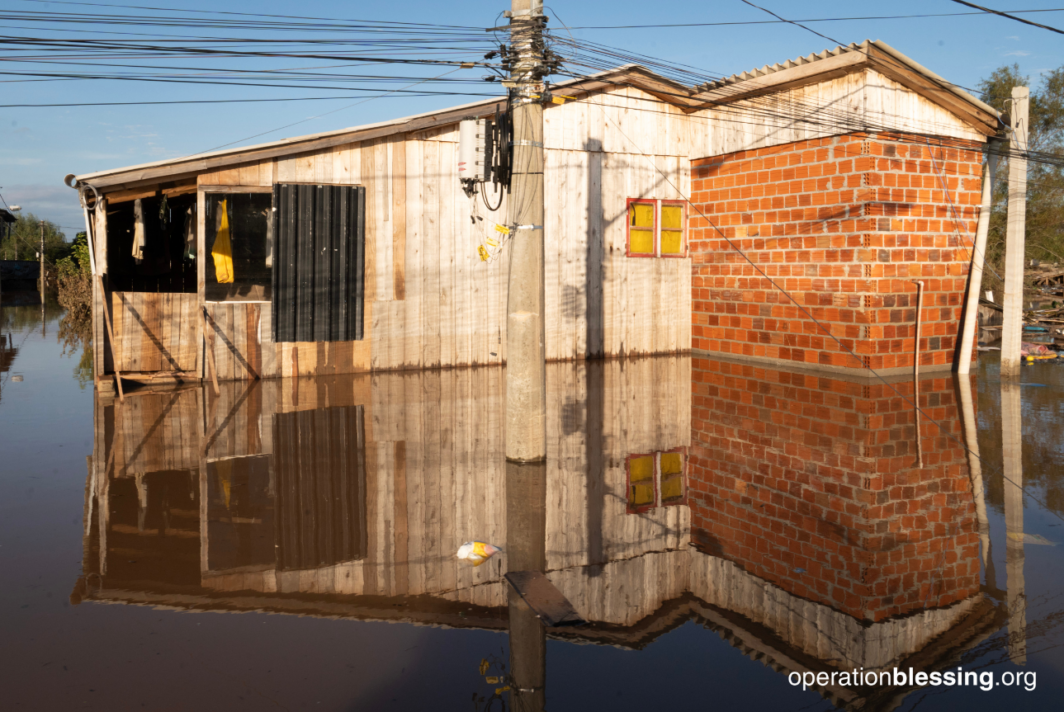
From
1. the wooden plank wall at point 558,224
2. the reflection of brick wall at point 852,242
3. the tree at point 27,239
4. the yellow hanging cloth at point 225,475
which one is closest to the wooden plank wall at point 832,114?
the wooden plank wall at point 558,224

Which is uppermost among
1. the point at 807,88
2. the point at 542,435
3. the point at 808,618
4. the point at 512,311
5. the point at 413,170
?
the point at 807,88

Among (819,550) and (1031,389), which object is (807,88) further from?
(819,550)

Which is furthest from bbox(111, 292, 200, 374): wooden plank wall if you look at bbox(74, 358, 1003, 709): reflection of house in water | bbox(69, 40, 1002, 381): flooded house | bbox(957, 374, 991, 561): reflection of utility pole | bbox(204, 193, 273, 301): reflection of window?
bbox(957, 374, 991, 561): reflection of utility pole

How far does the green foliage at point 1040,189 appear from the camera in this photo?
17.6 metres

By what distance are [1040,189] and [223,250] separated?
18.9 meters

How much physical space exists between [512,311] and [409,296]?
5596 mm

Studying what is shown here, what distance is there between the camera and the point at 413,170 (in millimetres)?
11938

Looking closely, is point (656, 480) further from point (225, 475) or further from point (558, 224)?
point (558, 224)

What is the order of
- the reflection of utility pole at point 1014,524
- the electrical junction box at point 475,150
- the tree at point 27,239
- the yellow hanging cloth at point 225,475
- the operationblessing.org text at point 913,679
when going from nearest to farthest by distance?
1. the operationblessing.org text at point 913,679
2. the reflection of utility pole at point 1014,524
3. the yellow hanging cloth at point 225,475
4. the electrical junction box at point 475,150
5. the tree at point 27,239

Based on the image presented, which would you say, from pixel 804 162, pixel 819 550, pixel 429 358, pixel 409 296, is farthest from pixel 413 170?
pixel 819 550

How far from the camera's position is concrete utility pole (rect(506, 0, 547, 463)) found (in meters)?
6.69

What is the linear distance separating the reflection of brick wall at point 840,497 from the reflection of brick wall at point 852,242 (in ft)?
5.62

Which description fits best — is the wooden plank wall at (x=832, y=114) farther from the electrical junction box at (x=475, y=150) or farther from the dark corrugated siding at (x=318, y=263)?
the electrical junction box at (x=475, y=150)

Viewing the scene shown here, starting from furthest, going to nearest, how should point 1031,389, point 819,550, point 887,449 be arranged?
point 1031,389, point 887,449, point 819,550
